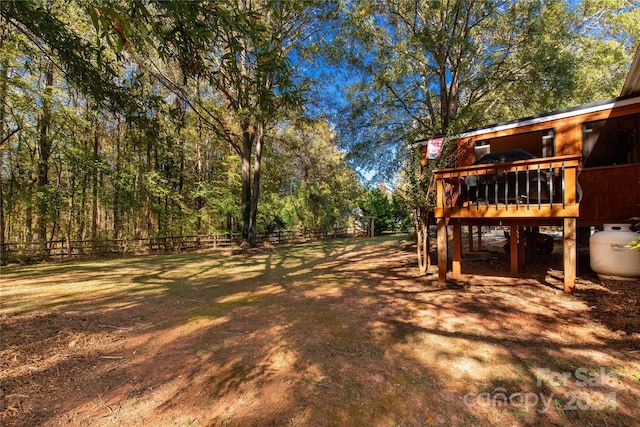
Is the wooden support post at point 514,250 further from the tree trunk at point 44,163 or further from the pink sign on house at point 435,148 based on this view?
the tree trunk at point 44,163

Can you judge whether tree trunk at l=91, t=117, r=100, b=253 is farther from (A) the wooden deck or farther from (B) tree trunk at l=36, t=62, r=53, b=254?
(A) the wooden deck

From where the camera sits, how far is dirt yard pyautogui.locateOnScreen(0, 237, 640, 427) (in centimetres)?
209

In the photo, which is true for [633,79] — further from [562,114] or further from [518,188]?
[518,188]

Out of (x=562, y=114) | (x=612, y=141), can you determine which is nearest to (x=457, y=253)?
(x=562, y=114)

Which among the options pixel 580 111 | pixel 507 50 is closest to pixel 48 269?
pixel 580 111

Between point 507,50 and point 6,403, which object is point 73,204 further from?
point 507,50

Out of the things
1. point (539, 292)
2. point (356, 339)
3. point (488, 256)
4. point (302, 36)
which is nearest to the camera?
point (356, 339)

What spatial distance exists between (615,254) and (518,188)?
191 cm

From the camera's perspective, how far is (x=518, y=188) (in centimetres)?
529

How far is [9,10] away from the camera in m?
2.88

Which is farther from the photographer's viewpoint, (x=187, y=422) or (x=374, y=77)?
(x=374, y=77)

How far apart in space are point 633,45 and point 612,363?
543 inches

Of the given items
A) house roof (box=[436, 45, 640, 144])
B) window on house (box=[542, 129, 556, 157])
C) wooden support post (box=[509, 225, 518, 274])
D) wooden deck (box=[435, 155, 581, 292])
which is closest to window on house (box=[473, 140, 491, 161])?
house roof (box=[436, 45, 640, 144])

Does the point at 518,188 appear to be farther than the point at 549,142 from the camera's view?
No
